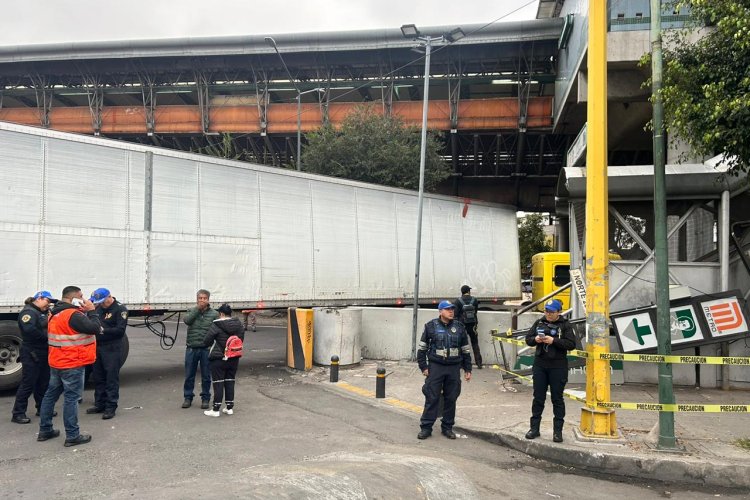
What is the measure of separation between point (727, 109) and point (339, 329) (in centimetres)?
744

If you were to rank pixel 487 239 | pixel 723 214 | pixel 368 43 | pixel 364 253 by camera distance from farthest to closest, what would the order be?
pixel 368 43
pixel 487 239
pixel 364 253
pixel 723 214

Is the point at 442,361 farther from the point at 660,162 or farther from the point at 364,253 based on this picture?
the point at 364,253

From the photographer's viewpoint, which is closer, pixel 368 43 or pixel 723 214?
pixel 723 214

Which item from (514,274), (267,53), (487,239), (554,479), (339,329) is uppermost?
(267,53)

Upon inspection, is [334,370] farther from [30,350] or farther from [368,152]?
[368,152]

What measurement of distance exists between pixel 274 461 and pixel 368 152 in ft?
53.0

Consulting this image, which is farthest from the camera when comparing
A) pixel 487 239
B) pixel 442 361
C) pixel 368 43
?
pixel 368 43

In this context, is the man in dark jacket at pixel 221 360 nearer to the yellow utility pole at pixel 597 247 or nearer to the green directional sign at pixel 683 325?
the yellow utility pole at pixel 597 247

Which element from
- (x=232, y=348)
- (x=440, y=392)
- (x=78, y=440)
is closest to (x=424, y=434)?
(x=440, y=392)

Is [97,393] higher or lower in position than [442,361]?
lower

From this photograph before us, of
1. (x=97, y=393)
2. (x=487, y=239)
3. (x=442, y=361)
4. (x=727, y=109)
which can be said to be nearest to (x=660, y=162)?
(x=727, y=109)

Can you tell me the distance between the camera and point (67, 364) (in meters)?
5.86

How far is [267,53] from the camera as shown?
Result: 28203mm

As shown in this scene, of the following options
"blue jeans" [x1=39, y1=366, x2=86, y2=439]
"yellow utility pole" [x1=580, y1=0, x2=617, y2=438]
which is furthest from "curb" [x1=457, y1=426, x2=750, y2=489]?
"blue jeans" [x1=39, y1=366, x2=86, y2=439]
